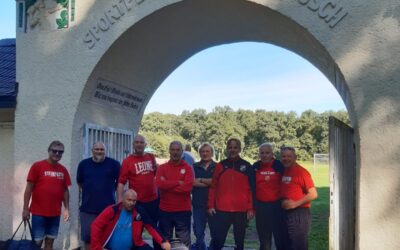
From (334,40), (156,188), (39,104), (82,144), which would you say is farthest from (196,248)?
(334,40)

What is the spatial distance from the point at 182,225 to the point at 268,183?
1.22 metres

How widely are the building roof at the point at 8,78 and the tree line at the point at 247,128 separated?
57.5 metres

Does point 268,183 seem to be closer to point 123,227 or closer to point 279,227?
point 279,227

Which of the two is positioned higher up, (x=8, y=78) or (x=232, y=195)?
(x=8, y=78)

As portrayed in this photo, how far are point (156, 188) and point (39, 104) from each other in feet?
7.54

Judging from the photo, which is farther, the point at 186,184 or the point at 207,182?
the point at 207,182

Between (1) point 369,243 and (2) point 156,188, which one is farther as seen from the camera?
(2) point 156,188

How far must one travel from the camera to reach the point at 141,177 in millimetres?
6148

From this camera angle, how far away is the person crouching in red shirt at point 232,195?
613 cm

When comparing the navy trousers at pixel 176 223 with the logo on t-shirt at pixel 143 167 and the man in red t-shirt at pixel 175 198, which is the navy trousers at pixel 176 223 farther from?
the logo on t-shirt at pixel 143 167

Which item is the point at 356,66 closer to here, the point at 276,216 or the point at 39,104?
the point at 276,216

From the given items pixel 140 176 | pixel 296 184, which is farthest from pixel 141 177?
pixel 296 184

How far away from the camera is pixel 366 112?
217 inches

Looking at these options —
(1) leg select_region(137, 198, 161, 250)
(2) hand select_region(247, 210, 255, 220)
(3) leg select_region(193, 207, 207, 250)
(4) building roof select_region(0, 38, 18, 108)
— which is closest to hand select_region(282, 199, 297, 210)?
(2) hand select_region(247, 210, 255, 220)
